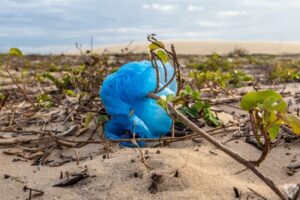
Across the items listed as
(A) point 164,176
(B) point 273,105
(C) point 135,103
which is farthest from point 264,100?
(C) point 135,103

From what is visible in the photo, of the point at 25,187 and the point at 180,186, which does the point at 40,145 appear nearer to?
the point at 25,187

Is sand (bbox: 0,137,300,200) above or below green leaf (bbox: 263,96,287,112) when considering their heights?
below

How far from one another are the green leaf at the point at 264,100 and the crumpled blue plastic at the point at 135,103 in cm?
118

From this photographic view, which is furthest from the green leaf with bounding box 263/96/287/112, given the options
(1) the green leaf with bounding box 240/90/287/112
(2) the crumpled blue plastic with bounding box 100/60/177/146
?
(2) the crumpled blue plastic with bounding box 100/60/177/146

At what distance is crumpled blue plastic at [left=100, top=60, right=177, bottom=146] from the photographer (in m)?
2.44

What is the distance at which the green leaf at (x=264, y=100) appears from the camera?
1.25 m

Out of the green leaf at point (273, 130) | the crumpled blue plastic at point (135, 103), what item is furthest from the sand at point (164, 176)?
the green leaf at point (273, 130)

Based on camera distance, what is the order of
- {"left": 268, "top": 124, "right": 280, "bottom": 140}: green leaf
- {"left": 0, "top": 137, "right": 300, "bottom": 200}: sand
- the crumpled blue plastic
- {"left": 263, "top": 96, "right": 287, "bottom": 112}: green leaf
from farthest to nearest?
the crumpled blue plastic, {"left": 0, "top": 137, "right": 300, "bottom": 200}: sand, {"left": 268, "top": 124, "right": 280, "bottom": 140}: green leaf, {"left": 263, "top": 96, "right": 287, "bottom": 112}: green leaf

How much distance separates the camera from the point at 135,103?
2.48 metres

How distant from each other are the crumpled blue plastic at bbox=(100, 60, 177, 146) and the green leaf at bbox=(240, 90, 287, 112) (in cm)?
118

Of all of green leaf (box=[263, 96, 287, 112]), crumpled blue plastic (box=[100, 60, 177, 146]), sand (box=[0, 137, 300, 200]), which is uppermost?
green leaf (box=[263, 96, 287, 112])

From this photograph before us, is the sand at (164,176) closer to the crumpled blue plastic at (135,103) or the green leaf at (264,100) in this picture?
the crumpled blue plastic at (135,103)

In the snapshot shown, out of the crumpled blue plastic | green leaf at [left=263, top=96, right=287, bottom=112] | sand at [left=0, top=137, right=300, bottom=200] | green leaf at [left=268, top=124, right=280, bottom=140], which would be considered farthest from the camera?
the crumpled blue plastic

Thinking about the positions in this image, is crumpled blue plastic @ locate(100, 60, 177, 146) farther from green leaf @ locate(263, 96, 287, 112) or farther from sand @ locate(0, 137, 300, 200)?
green leaf @ locate(263, 96, 287, 112)
